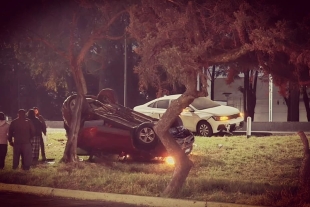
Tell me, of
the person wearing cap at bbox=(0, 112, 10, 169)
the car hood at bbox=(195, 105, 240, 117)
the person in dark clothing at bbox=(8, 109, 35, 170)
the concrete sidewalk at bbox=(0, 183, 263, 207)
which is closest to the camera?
the concrete sidewalk at bbox=(0, 183, 263, 207)

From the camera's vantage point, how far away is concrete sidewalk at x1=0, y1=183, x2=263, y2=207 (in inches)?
403

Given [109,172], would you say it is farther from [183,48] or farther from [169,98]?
[169,98]

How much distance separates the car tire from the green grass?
58 centimetres

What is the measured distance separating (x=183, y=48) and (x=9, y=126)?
5.62 meters

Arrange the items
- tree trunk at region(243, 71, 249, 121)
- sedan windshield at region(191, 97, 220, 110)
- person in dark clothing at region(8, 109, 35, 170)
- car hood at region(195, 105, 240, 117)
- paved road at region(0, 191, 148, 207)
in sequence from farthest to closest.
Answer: tree trunk at region(243, 71, 249, 121), sedan windshield at region(191, 97, 220, 110), car hood at region(195, 105, 240, 117), person in dark clothing at region(8, 109, 35, 170), paved road at region(0, 191, 148, 207)

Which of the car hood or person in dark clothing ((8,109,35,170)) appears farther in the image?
the car hood

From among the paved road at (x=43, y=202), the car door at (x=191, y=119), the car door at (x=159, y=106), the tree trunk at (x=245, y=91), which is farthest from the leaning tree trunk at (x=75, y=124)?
the tree trunk at (x=245, y=91)

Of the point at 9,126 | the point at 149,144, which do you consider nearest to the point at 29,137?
the point at 9,126

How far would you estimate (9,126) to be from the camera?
48.8 feet

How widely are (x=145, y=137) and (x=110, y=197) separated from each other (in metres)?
4.44

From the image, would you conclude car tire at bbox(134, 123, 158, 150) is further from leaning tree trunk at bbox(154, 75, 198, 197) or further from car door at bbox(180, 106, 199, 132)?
car door at bbox(180, 106, 199, 132)

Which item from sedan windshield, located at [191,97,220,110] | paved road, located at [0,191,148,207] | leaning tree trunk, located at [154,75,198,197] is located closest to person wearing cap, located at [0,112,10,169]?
paved road, located at [0,191,148,207]

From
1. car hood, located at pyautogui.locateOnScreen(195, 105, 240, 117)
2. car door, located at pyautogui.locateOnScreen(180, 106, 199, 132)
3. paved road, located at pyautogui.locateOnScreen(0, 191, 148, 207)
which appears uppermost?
car hood, located at pyautogui.locateOnScreen(195, 105, 240, 117)

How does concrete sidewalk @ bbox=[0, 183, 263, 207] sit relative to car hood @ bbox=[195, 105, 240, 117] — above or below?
below
